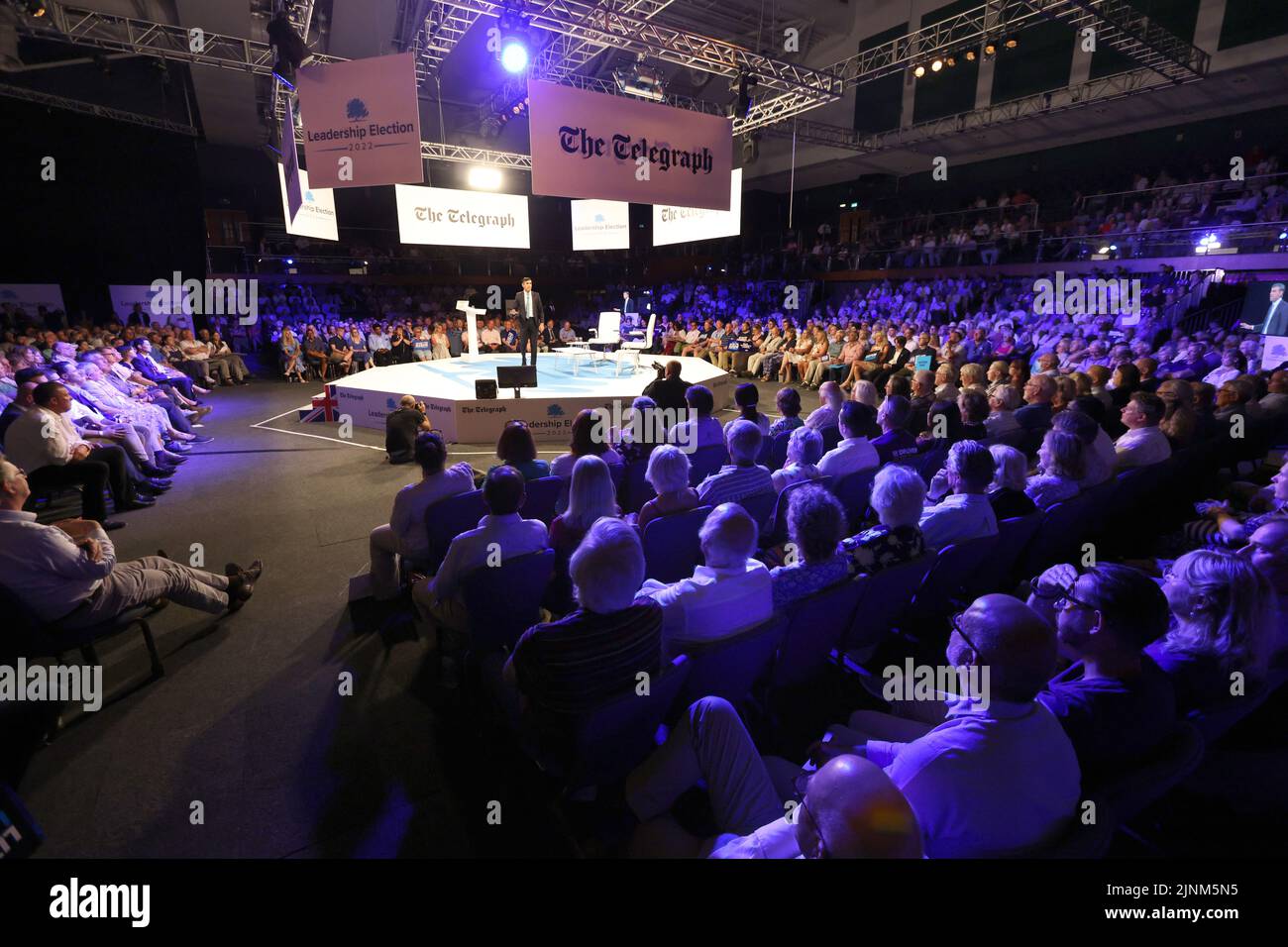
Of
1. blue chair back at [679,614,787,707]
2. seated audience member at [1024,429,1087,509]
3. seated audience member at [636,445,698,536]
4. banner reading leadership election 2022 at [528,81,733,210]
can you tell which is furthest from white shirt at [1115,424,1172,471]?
banner reading leadership election 2022 at [528,81,733,210]

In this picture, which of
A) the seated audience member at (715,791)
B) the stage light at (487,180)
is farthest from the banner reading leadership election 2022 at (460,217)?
the seated audience member at (715,791)

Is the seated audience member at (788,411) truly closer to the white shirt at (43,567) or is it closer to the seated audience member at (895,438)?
the seated audience member at (895,438)

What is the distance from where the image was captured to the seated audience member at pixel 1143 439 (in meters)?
3.71

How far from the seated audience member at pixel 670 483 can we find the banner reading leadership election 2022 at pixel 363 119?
→ 421 cm

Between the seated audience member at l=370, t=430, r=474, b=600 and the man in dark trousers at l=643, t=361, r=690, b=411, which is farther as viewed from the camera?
the man in dark trousers at l=643, t=361, r=690, b=411

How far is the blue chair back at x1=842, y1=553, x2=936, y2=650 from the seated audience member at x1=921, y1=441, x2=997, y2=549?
0.25 meters

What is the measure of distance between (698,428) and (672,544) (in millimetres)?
1748

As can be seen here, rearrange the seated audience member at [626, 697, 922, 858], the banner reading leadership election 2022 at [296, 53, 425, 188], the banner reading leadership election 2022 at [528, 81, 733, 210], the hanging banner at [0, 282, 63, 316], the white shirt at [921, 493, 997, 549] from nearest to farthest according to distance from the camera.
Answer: the seated audience member at [626, 697, 922, 858], the white shirt at [921, 493, 997, 549], the banner reading leadership election 2022 at [296, 53, 425, 188], the banner reading leadership election 2022 at [528, 81, 733, 210], the hanging banner at [0, 282, 63, 316]

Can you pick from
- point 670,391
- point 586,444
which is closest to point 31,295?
point 670,391

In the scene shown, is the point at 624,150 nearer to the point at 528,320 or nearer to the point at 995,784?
the point at 528,320

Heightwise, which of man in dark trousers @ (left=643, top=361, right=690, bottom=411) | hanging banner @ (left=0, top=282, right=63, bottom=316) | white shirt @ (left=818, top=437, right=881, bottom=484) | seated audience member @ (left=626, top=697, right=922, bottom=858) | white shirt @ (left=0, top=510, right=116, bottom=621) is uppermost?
hanging banner @ (left=0, top=282, right=63, bottom=316)

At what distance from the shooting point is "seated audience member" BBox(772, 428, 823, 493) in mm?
3853

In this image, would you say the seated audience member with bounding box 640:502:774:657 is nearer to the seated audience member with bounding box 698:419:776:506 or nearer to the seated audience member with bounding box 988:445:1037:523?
the seated audience member with bounding box 698:419:776:506

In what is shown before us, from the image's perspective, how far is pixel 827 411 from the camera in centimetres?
475
